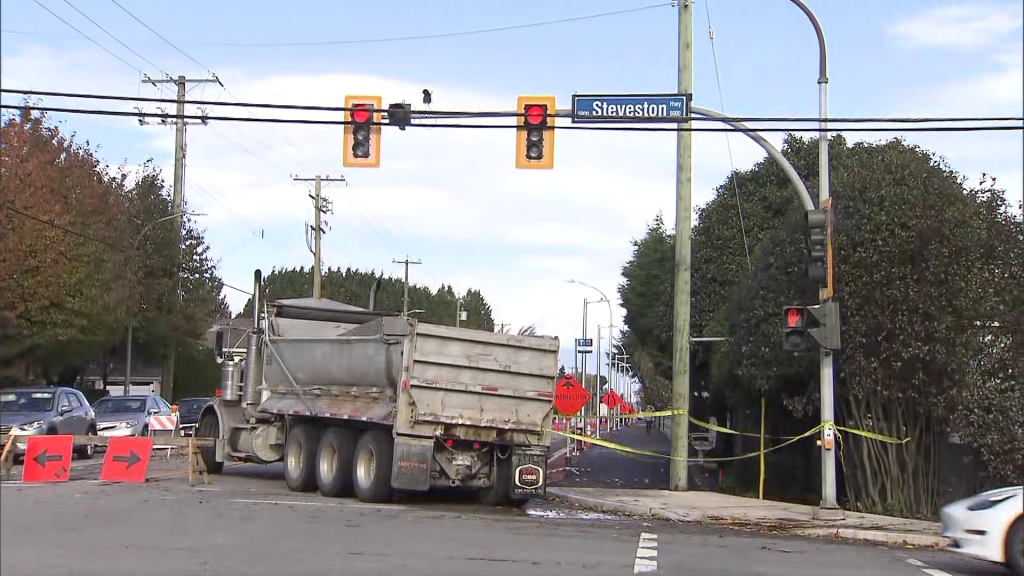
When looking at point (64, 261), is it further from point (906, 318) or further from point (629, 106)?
point (906, 318)

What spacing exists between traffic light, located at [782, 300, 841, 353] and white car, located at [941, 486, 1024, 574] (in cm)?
552

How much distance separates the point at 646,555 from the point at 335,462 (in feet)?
22.7

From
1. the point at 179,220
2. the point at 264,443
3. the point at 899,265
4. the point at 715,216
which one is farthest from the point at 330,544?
the point at 179,220

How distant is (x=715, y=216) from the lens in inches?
1391

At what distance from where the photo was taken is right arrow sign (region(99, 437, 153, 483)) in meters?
17.5

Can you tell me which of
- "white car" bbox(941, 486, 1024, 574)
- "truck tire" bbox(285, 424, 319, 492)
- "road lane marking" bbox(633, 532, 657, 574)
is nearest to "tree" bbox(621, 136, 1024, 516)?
"white car" bbox(941, 486, 1024, 574)

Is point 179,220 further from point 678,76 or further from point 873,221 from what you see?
point 873,221

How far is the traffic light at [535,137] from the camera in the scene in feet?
56.2

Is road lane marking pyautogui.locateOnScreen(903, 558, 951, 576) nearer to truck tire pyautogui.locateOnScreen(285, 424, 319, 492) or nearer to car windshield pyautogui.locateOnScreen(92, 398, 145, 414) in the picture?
truck tire pyautogui.locateOnScreen(285, 424, 319, 492)

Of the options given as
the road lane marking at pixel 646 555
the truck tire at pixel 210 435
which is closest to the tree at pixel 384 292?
the truck tire at pixel 210 435

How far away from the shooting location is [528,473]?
16.0 m

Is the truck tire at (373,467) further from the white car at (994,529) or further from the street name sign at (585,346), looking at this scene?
the street name sign at (585,346)

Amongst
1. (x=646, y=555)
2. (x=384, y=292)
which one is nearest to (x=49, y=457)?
(x=646, y=555)

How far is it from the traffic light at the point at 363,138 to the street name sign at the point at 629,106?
3398 mm
